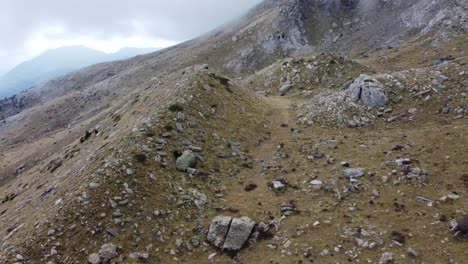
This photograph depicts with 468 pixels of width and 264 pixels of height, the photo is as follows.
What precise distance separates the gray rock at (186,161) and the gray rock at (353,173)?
13652 mm

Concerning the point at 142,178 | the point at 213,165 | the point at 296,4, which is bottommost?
the point at 213,165

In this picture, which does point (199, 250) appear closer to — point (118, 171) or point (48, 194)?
point (118, 171)

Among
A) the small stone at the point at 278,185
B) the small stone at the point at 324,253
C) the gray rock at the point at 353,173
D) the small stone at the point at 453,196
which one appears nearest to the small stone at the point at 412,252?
the small stone at the point at 324,253

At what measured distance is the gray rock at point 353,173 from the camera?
29.6 meters

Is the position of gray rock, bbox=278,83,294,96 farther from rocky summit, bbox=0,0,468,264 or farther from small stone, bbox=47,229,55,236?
small stone, bbox=47,229,55,236

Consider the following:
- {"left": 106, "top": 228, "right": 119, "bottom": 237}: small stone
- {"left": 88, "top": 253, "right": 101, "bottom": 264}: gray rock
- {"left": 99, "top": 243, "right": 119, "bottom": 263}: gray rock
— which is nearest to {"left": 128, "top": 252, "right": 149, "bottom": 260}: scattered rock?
{"left": 99, "top": 243, "right": 119, "bottom": 263}: gray rock

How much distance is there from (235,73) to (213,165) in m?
86.1

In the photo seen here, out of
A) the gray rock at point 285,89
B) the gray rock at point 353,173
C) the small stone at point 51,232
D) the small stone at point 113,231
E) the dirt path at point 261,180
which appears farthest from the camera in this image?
the gray rock at point 285,89

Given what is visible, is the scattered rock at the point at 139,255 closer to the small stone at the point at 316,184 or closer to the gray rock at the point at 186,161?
the gray rock at the point at 186,161

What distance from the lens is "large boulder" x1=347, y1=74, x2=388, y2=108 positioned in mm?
43438

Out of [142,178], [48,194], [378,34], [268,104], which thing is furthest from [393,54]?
[48,194]

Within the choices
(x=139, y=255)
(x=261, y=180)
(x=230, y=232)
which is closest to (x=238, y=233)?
(x=230, y=232)

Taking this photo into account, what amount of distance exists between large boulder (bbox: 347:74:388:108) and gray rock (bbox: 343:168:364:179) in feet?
51.9

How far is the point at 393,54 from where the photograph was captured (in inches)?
3009
